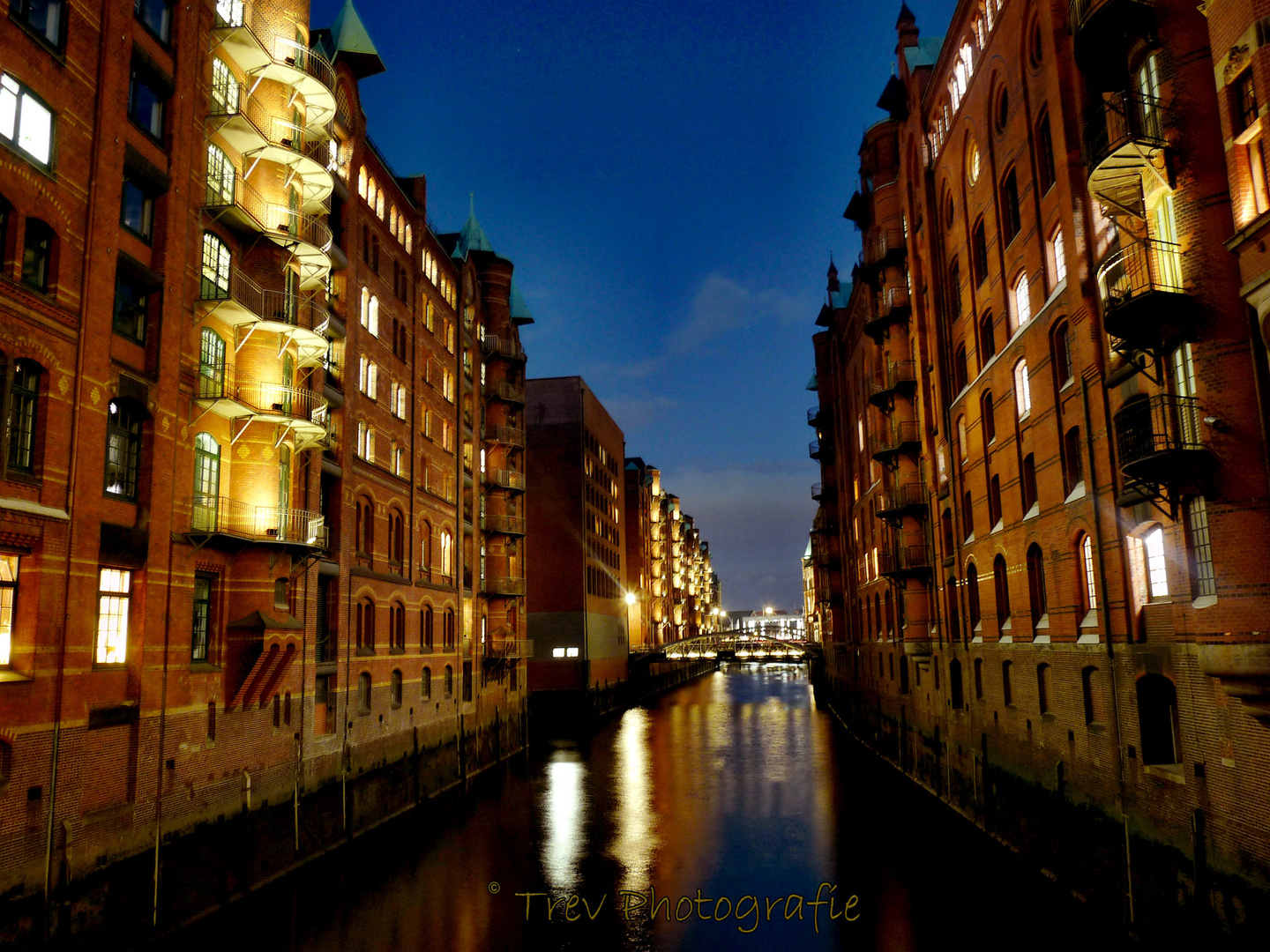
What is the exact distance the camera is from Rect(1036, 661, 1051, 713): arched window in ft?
66.2

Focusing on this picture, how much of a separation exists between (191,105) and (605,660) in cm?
5328

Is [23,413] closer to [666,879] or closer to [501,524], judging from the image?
[666,879]

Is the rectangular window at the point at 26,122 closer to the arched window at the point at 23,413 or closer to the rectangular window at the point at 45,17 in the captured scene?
the rectangular window at the point at 45,17

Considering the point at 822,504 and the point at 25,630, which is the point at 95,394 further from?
the point at 822,504

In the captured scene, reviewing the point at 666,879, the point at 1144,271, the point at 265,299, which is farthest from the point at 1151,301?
the point at 265,299

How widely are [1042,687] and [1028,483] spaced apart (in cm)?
499

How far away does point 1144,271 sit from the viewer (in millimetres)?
14547

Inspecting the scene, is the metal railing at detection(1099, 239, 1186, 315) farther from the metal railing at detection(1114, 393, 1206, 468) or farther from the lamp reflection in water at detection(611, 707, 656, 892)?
the lamp reflection in water at detection(611, 707, 656, 892)

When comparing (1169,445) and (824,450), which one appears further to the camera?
(824,450)

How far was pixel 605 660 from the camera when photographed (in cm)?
6725

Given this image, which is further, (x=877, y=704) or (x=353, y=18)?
(x=877, y=704)

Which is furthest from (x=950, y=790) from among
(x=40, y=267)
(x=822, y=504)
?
(x=822, y=504)

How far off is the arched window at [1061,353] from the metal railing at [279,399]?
57.0ft

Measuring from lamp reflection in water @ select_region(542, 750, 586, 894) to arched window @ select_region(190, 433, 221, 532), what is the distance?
35.8 feet
